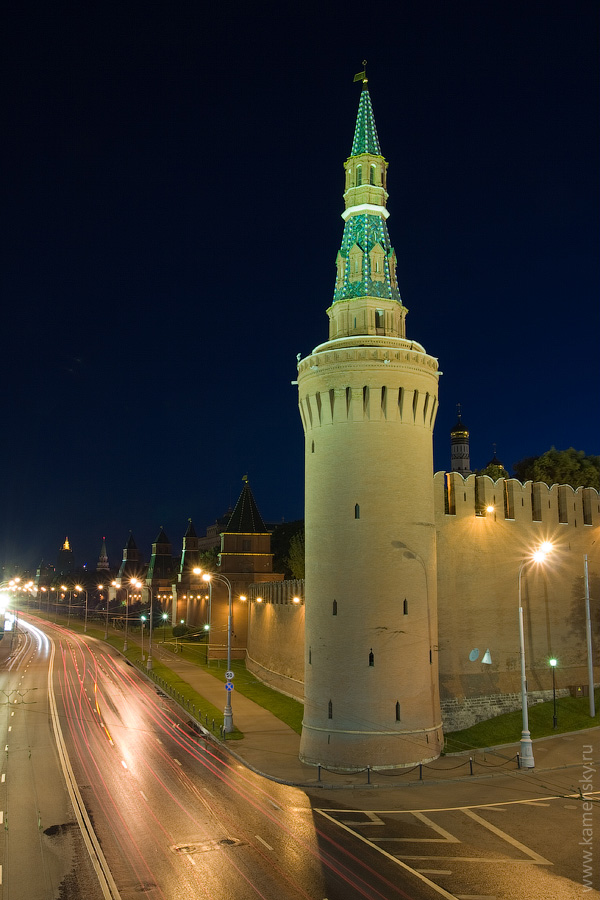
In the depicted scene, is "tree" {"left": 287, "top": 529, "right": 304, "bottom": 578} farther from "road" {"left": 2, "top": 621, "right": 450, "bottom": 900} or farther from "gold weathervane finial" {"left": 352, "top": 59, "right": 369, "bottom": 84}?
"gold weathervane finial" {"left": 352, "top": 59, "right": 369, "bottom": 84}

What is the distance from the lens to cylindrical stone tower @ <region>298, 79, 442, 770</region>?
32156 mm

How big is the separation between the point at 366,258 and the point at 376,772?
2487 cm

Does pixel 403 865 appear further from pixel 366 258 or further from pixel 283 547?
pixel 283 547

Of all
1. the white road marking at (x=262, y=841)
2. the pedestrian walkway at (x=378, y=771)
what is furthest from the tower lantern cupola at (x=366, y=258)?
the white road marking at (x=262, y=841)

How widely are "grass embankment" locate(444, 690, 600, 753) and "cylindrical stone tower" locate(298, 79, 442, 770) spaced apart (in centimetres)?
292

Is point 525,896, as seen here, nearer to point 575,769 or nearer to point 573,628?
point 575,769

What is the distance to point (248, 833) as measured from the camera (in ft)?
73.9

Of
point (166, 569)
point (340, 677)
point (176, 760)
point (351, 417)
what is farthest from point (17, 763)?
point (166, 569)

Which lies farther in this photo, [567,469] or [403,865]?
[567,469]

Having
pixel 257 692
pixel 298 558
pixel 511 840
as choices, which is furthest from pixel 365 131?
pixel 298 558

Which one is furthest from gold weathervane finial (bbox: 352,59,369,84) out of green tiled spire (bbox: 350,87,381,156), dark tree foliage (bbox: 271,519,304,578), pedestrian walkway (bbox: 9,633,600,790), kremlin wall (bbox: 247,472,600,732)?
dark tree foliage (bbox: 271,519,304,578)

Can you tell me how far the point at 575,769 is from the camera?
99.2 ft

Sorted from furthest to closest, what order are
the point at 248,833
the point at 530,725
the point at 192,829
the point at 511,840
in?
the point at 530,725 → the point at 192,829 → the point at 248,833 → the point at 511,840

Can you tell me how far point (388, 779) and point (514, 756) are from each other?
7.14m
